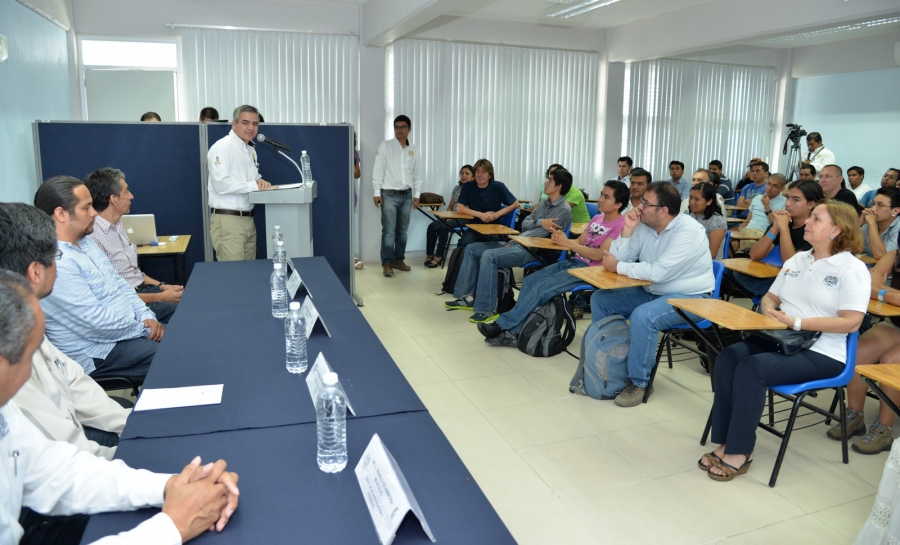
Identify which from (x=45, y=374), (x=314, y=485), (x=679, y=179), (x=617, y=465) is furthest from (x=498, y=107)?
(x=314, y=485)

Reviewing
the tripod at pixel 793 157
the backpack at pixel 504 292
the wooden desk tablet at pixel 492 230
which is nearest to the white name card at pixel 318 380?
the backpack at pixel 504 292

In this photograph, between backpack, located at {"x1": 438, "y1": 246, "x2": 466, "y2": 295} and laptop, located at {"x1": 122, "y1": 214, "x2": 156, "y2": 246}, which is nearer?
laptop, located at {"x1": 122, "y1": 214, "x2": 156, "y2": 246}

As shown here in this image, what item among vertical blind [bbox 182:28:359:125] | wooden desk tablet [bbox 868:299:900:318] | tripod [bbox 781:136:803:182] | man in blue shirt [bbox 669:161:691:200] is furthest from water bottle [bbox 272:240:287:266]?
tripod [bbox 781:136:803:182]

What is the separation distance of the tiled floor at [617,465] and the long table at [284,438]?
95 centimetres

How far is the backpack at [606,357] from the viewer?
3.58 metres

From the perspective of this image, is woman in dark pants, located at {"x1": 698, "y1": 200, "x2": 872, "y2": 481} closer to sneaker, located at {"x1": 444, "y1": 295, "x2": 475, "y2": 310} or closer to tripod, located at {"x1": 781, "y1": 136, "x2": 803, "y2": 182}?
sneaker, located at {"x1": 444, "y1": 295, "x2": 475, "y2": 310}

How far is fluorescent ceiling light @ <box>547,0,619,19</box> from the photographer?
6032 mm

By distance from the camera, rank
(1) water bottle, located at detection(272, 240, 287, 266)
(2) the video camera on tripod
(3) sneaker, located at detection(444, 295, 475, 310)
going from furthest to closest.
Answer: (2) the video camera on tripod, (3) sneaker, located at detection(444, 295, 475, 310), (1) water bottle, located at detection(272, 240, 287, 266)

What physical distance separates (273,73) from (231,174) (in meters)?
2.80

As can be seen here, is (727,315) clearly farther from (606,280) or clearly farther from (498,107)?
(498,107)

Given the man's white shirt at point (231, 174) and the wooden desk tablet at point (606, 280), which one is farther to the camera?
the man's white shirt at point (231, 174)

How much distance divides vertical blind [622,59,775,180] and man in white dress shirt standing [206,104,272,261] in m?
5.82

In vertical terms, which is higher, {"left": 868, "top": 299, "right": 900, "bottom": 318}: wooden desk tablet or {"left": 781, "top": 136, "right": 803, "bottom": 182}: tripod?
{"left": 781, "top": 136, "right": 803, "bottom": 182}: tripod

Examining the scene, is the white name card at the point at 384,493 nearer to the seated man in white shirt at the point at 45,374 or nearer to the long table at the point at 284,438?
the long table at the point at 284,438
